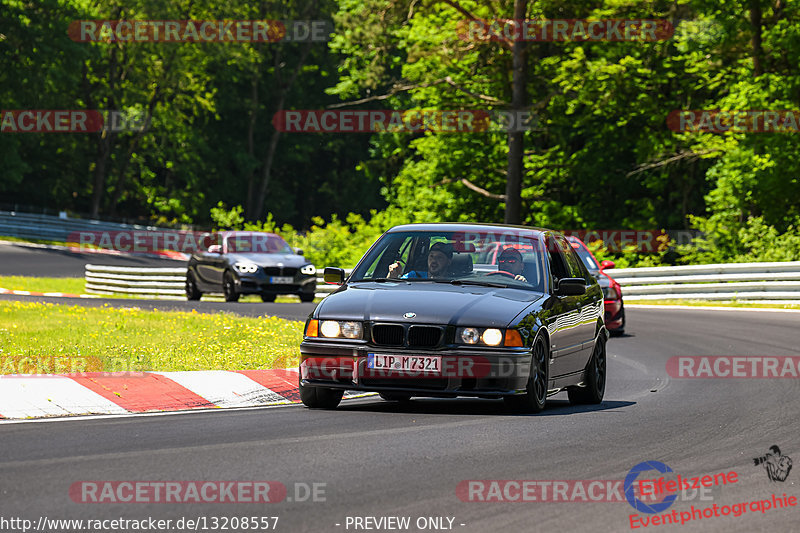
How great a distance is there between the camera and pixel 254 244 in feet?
99.6

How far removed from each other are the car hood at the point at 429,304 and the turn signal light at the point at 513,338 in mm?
77

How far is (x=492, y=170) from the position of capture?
4531 centimetres

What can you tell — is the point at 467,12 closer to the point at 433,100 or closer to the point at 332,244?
the point at 433,100

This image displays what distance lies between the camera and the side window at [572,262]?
41.1 feet

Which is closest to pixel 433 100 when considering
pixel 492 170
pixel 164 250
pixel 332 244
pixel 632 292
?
pixel 492 170

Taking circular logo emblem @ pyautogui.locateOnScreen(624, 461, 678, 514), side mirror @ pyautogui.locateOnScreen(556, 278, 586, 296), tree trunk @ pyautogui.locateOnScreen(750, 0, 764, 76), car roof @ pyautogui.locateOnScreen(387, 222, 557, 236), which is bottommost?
circular logo emblem @ pyautogui.locateOnScreen(624, 461, 678, 514)

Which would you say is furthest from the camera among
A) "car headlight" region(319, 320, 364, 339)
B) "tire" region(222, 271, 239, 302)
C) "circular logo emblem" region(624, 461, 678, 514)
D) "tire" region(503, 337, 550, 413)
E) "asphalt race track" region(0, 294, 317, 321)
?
"tire" region(222, 271, 239, 302)

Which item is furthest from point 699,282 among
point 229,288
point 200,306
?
point 200,306

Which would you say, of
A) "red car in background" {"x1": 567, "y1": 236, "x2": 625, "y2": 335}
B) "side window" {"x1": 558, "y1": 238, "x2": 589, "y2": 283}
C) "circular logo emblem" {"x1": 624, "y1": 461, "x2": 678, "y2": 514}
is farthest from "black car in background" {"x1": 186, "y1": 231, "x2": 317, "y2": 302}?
"circular logo emblem" {"x1": 624, "y1": 461, "x2": 678, "y2": 514}

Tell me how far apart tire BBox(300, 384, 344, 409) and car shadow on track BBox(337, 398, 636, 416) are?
0.33ft

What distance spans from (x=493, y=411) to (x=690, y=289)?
2016 centimetres

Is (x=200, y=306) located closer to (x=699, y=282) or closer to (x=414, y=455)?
(x=699, y=282)

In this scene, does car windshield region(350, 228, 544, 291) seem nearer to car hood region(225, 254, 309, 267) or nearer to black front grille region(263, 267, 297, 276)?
black front grille region(263, 267, 297, 276)

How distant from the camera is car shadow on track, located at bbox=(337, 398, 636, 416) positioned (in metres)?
11.0
